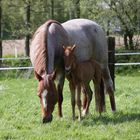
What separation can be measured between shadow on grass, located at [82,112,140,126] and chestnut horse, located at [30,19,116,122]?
24.2 inches

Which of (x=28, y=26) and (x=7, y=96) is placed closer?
(x=7, y=96)

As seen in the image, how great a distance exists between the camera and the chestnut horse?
6980 millimetres

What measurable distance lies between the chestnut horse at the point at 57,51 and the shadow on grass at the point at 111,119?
0.61m

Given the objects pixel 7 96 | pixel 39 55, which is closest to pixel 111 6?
pixel 7 96

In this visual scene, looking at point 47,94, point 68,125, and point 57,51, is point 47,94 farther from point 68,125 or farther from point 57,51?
point 57,51

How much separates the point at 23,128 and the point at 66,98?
452cm

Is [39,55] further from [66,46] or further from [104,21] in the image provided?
[104,21]

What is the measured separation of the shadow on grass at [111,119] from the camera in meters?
7.40

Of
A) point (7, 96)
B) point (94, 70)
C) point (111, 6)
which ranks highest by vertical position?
point (111, 6)

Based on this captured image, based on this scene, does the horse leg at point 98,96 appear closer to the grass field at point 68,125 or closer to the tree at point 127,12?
the grass field at point 68,125

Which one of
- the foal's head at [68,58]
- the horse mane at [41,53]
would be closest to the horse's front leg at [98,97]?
the foal's head at [68,58]

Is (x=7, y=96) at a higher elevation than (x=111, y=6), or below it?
below

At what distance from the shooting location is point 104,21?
26.2m

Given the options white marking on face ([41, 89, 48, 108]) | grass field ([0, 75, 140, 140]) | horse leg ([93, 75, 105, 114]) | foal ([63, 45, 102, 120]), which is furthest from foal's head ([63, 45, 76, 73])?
horse leg ([93, 75, 105, 114])
